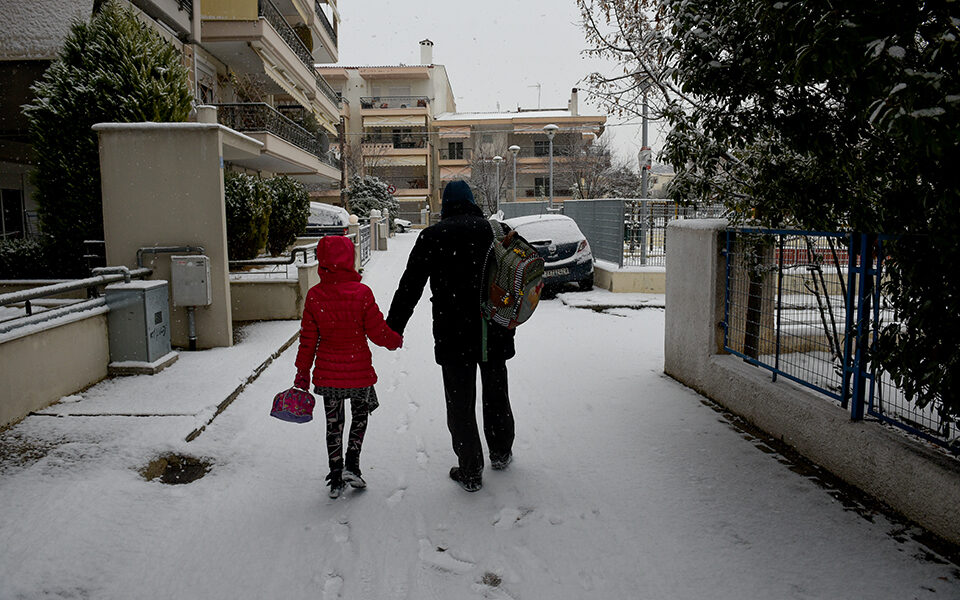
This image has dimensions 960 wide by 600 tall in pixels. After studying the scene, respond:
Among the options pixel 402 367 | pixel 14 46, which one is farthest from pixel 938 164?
pixel 14 46

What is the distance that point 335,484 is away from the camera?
4.18 meters

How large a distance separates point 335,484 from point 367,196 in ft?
138

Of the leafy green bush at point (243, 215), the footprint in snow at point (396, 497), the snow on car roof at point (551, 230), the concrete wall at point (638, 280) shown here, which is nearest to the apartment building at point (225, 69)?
the leafy green bush at point (243, 215)

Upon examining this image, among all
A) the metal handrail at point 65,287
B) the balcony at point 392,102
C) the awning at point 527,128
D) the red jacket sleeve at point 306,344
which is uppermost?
the balcony at point 392,102

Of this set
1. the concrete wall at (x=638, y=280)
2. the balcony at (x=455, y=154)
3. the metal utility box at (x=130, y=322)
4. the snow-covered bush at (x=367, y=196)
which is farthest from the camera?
the balcony at (x=455, y=154)

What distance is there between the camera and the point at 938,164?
2.88 m

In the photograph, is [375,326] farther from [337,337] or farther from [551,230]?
[551,230]

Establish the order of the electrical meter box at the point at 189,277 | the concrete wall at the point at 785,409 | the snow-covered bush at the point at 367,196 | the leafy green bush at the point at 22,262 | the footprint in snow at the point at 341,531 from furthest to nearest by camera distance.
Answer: the snow-covered bush at the point at 367,196
the leafy green bush at the point at 22,262
the electrical meter box at the point at 189,277
the footprint in snow at the point at 341,531
the concrete wall at the point at 785,409

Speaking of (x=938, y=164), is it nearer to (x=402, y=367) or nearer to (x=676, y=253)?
(x=676, y=253)

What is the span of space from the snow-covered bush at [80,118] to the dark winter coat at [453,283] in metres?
7.16

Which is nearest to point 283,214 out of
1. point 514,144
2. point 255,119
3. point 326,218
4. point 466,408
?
point 255,119

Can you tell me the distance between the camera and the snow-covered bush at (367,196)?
43.8 metres

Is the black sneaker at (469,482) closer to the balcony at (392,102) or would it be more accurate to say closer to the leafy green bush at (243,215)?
the leafy green bush at (243,215)

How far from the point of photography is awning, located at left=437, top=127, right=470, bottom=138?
190 ft
